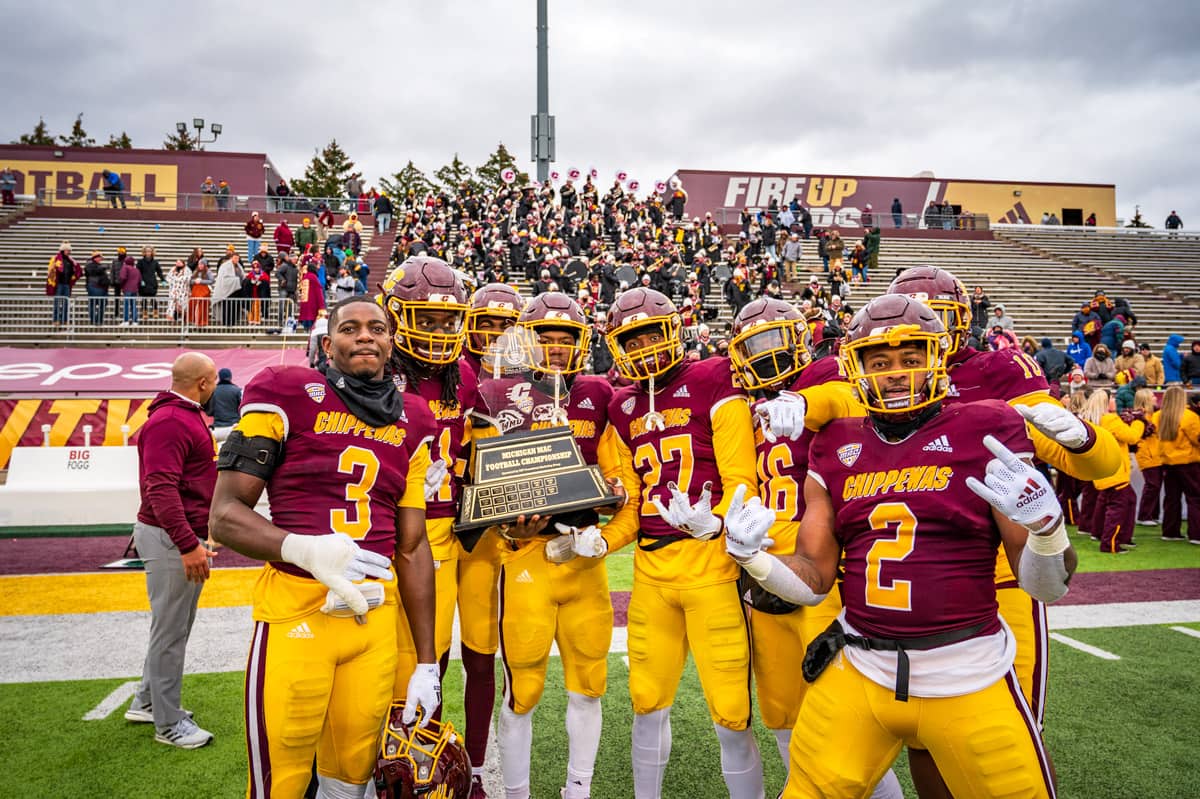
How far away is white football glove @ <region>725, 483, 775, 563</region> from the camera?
2766mm

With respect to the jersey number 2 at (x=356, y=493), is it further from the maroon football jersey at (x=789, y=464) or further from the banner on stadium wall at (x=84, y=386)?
the banner on stadium wall at (x=84, y=386)

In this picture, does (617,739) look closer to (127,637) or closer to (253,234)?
(127,637)

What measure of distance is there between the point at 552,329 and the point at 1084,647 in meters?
5.23

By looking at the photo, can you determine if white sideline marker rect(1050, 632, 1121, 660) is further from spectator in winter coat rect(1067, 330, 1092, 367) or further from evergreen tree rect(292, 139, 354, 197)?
evergreen tree rect(292, 139, 354, 197)

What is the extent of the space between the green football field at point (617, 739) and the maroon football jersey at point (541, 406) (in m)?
1.51

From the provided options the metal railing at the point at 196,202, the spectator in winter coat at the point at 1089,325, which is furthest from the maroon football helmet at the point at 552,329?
the metal railing at the point at 196,202

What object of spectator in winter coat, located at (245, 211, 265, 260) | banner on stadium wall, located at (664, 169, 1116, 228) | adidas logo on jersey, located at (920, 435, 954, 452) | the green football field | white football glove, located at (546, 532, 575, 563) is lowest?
the green football field

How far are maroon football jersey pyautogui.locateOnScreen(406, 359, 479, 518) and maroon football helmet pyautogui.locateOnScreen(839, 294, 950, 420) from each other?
205 centimetres

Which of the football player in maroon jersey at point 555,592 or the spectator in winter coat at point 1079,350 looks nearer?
the football player in maroon jersey at point 555,592

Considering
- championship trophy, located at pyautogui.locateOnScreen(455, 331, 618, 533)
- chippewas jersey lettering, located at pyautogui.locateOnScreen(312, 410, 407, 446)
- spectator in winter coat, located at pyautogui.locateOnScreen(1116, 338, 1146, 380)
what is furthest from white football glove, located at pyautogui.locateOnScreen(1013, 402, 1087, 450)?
spectator in winter coat, located at pyautogui.locateOnScreen(1116, 338, 1146, 380)

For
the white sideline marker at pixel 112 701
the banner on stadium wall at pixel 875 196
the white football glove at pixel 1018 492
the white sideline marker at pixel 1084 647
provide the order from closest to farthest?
the white football glove at pixel 1018 492 < the white sideline marker at pixel 112 701 < the white sideline marker at pixel 1084 647 < the banner on stadium wall at pixel 875 196

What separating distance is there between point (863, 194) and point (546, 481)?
3490 centimetres

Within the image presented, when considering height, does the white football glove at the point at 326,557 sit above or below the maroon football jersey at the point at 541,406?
below

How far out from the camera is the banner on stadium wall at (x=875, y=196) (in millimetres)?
33344
